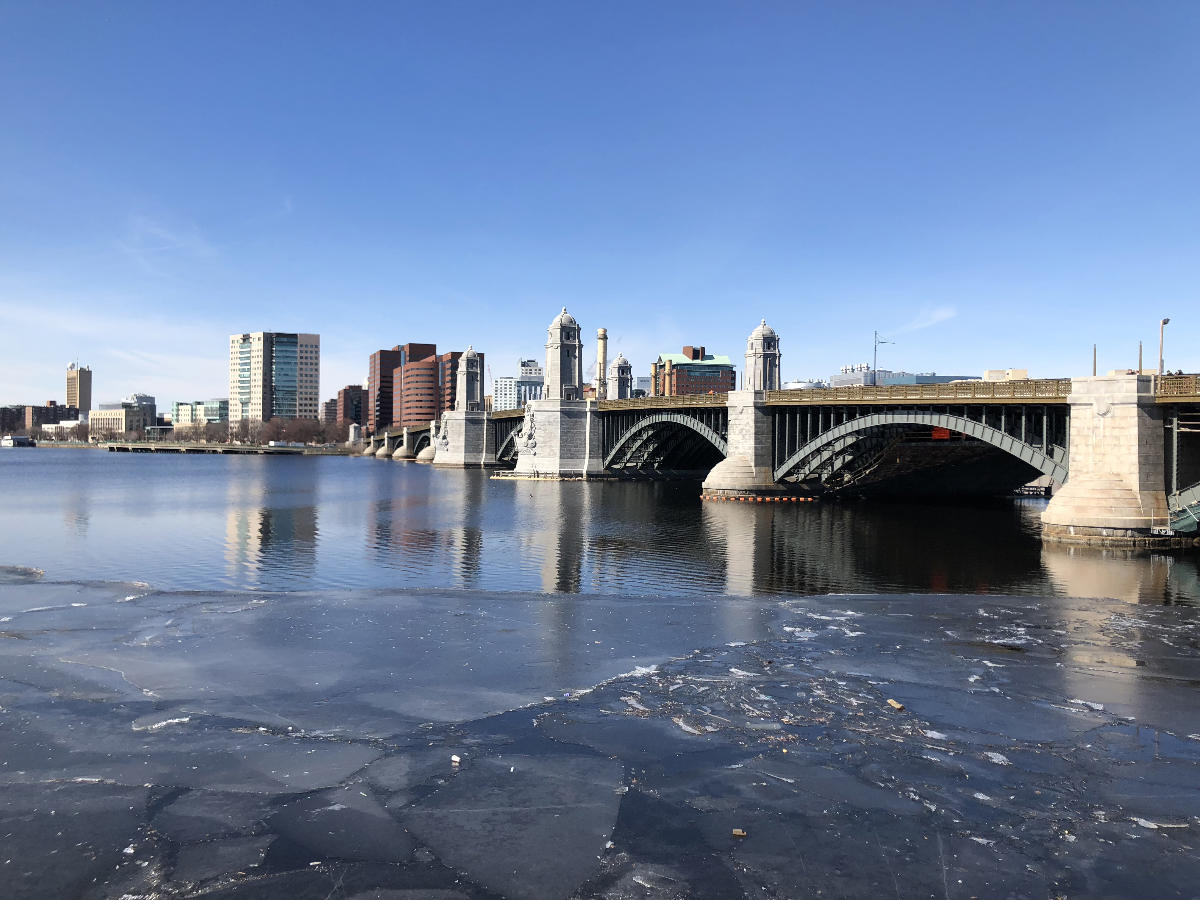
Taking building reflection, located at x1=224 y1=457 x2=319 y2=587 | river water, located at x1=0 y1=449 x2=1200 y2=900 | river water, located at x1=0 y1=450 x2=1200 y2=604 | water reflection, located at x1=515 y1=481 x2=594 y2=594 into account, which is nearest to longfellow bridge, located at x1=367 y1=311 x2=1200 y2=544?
river water, located at x1=0 y1=450 x2=1200 y2=604

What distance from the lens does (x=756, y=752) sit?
1406 cm

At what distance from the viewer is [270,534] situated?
51.2 m

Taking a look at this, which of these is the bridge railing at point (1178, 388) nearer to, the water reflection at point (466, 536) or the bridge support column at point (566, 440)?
the water reflection at point (466, 536)

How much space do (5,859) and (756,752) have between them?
10.4m

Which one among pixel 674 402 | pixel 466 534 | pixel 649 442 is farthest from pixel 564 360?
pixel 466 534

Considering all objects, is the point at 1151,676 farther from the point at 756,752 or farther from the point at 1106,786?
the point at 756,752

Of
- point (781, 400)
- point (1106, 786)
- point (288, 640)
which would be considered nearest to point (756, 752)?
point (1106, 786)

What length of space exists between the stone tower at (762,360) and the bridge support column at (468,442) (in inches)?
2874

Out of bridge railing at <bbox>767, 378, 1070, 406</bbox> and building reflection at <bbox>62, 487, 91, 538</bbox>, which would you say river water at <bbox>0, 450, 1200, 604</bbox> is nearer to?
building reflection at <bbox>62, 487, 91, 538</bbox>

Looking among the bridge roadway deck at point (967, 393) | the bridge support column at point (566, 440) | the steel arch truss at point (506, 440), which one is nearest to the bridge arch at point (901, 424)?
the bridge roadway deck at point (967, 393)

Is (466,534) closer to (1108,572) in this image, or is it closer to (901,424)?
Answer: (1108,572)

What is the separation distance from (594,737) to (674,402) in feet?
277

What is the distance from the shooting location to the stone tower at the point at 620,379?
155 meters

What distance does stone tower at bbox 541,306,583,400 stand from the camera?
12219 cm
